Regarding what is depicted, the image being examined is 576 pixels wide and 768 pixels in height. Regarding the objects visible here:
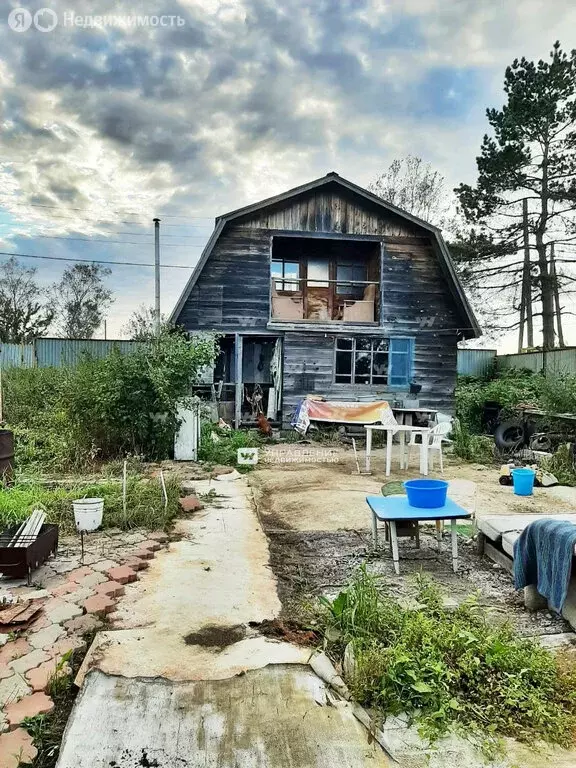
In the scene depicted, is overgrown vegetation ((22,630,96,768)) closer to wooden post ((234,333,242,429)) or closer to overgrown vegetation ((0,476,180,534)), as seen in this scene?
overgrown vegetation ((0,476,180,534))

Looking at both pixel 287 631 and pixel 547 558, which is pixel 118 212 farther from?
pixel 547 558

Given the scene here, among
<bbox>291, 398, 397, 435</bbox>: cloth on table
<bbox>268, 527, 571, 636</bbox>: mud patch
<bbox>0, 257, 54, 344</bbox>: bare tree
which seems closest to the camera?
<bbox>268, 527, 571, 636</bbox>: mud patch

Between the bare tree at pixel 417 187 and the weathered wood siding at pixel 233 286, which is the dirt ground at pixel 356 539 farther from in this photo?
the bare tree at pixel 417 187

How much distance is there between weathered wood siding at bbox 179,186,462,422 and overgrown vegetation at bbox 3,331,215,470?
3.99m

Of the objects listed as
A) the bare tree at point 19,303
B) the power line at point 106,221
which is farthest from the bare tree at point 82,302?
the power line at point 106,221

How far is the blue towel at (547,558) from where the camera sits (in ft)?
10.9

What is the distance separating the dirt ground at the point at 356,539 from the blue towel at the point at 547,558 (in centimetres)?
20

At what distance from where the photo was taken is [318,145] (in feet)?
43.4

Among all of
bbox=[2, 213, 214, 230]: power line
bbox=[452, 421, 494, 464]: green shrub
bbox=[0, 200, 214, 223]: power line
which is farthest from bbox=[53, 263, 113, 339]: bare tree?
bbox=[452, 421, 494, 464]: green shrub

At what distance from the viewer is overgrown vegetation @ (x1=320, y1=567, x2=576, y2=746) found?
2352 millimetres

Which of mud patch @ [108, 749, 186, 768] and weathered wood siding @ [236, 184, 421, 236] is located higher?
weathered wood siding @ [236, 184, 421, 236]

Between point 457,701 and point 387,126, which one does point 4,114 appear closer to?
point 387,126

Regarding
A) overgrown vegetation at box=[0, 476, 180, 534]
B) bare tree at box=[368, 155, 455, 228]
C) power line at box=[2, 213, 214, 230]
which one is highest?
bare tree at box=[368, 155, 455, 228]

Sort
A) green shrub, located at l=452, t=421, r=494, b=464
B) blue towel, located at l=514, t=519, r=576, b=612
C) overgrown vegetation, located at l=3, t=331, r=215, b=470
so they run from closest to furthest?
1. blue towel, located at l=514, t=519, r=576, b=612
2. overgrown vegetation, located at l=3, t=331, r=215, b=470
3. green shrub, located at l=452, t=421, r=494, b=464
